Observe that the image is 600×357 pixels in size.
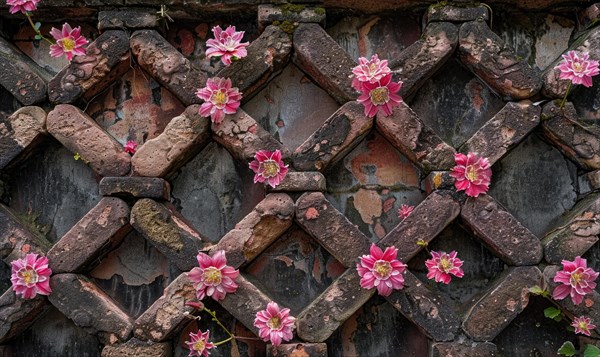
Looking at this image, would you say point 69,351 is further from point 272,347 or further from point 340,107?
point 340,107

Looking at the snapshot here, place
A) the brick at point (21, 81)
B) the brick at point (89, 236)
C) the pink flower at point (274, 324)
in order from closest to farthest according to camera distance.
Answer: the pink flower at point (274, 324)
the brick at point (89, 236)
the brick at point (21, 81)

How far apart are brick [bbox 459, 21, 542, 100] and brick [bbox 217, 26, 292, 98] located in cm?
80

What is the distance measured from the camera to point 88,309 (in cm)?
259

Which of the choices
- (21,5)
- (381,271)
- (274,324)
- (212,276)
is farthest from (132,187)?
(381,271)

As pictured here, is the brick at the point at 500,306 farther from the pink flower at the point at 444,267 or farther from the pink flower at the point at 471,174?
the pink flower at the point at 471,174

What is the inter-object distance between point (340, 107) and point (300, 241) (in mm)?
620

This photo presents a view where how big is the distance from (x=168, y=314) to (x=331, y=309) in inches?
27.0

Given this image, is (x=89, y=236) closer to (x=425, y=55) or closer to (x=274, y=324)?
(x=274, y=324)

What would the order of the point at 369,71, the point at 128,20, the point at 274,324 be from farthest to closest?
the point at 128,20 < the point at 369,71 < the point at 274,324

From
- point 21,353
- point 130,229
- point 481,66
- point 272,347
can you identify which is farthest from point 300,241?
point 21,353

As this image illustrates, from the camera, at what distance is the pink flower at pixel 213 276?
256 centimetres

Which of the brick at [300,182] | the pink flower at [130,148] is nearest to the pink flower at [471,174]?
the brick at [300,182]

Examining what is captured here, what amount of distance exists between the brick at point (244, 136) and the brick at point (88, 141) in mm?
436

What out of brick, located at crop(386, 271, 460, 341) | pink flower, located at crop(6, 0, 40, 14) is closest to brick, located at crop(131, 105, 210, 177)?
pink flower, located at crop(6, 0, 40, 14)
